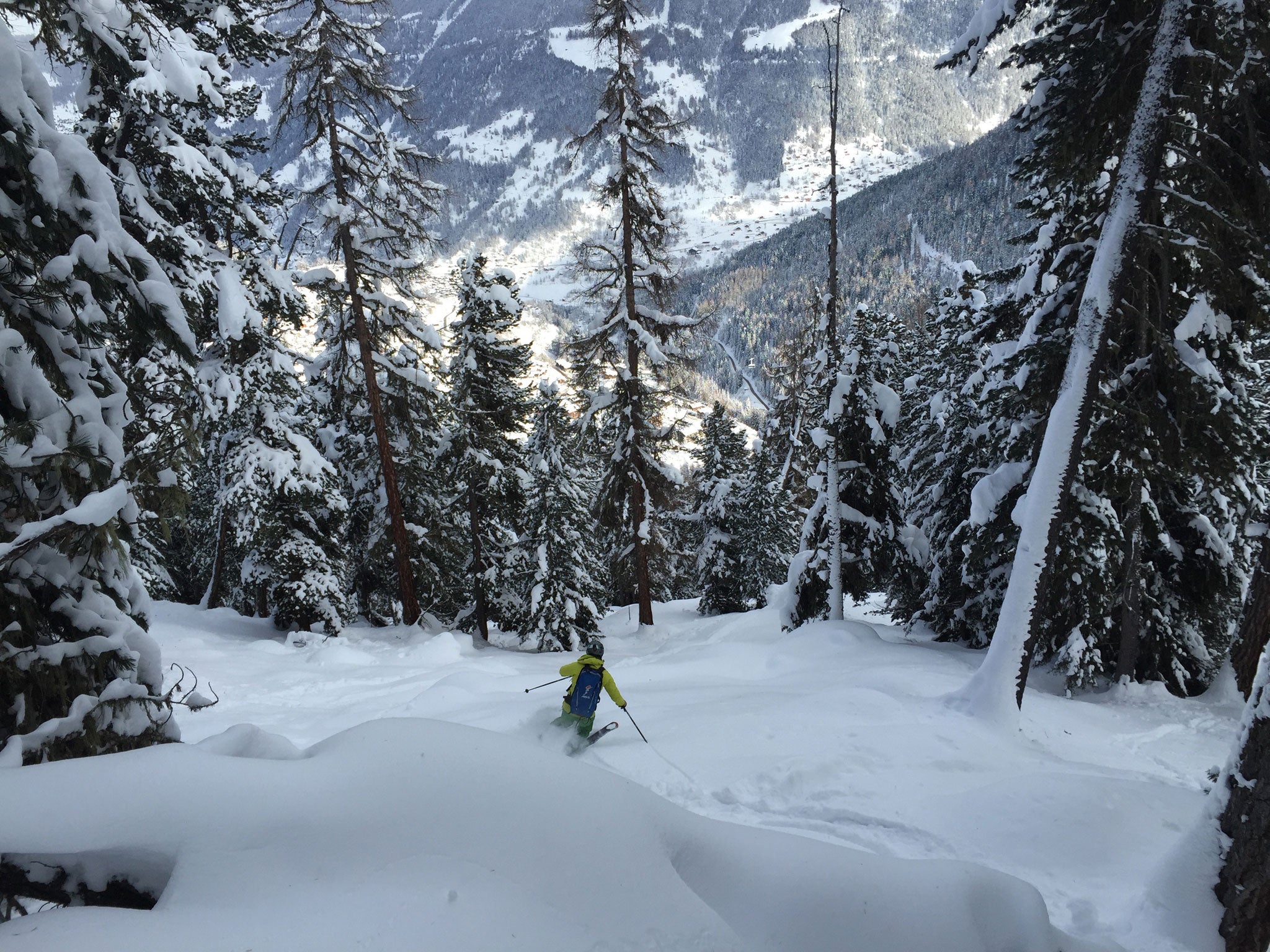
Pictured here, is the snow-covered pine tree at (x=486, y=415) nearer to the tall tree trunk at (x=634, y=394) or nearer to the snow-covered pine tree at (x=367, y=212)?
the snow-covered pine tree at (x=367, y=212)

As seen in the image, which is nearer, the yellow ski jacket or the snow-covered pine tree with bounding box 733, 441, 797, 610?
the yellow ski jacket

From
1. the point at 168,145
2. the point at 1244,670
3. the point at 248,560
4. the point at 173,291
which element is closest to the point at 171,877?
the point at 173,291

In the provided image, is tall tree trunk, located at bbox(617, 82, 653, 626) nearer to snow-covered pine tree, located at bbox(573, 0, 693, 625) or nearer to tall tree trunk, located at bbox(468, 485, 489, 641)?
snow-covered pine tree, located at bbox(573, 0, 693, 625)

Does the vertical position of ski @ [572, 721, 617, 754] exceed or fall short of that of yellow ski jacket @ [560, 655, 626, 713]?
it falls short

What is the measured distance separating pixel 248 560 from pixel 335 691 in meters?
8.18

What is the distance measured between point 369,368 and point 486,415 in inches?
158

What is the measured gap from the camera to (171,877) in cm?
257

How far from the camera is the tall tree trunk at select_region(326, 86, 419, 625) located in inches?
493

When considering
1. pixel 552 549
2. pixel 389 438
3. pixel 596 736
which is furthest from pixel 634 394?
pixel 596 736

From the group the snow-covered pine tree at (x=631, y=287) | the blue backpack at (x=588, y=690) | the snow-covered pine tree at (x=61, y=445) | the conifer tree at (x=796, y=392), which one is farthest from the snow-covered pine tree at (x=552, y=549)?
the snow-covered pine tree at (x=61, y=445)

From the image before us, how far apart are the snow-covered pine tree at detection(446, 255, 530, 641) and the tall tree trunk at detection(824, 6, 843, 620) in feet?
28.2

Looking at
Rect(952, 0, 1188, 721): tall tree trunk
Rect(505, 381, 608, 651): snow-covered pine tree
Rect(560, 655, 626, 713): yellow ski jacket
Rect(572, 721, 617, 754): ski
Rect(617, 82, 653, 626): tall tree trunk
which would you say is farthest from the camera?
Rect(505, 381, 608, 651): snow-covered pine tree

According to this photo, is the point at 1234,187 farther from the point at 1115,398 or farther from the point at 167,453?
the point at 167,453

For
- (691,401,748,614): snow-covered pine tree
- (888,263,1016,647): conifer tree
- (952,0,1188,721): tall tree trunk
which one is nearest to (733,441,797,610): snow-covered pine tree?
(691,401,748,614): snow-covered pine tree
